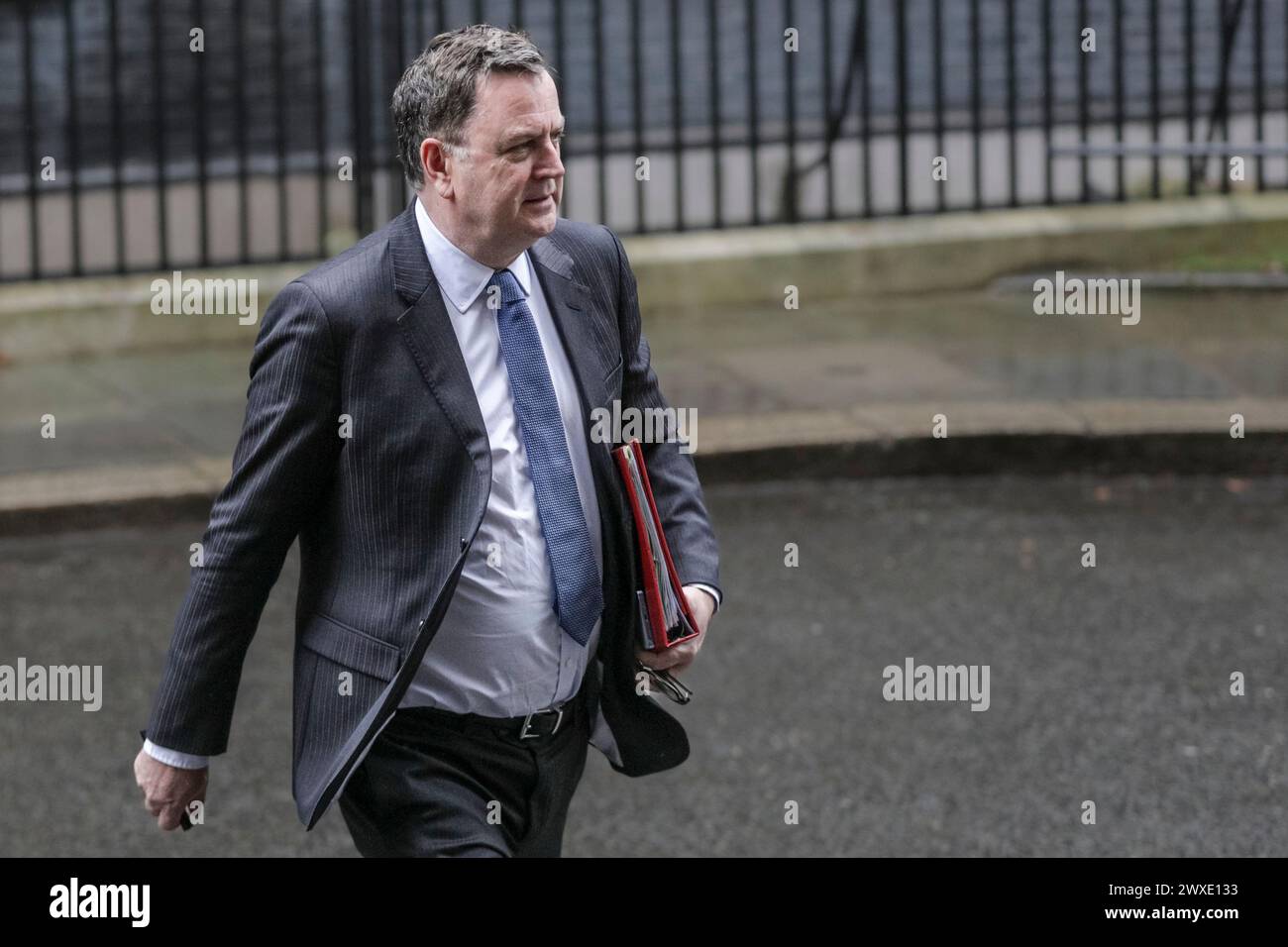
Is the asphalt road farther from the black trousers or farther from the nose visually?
the nose

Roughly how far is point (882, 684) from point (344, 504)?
2965 millimetres

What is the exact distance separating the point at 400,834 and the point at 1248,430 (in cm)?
525

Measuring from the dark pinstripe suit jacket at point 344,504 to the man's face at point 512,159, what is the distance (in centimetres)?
15

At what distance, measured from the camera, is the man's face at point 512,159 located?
126 inches

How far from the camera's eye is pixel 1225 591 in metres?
6.73

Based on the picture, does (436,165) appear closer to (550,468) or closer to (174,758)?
(550,468)

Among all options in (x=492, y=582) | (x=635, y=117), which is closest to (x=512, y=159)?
(x=492, y=582)

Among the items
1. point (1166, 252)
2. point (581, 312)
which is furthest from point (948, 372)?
point (581, 312)

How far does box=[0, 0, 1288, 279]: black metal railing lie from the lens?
10031mm

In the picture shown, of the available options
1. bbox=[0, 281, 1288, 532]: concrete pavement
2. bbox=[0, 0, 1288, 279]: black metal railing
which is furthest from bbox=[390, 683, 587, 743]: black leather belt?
bbox=[0, 0, 1288, 279]: black metal railing

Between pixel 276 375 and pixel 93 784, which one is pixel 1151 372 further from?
pixel 276 375

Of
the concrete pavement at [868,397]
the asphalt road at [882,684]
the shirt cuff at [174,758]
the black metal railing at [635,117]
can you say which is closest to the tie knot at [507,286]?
the shirt cuff at [174,758]

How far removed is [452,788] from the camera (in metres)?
3.37

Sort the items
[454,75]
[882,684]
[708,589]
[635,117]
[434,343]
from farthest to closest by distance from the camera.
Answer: [635,117] → [882,684] → [708,589] → [434,343] → [454,75]
